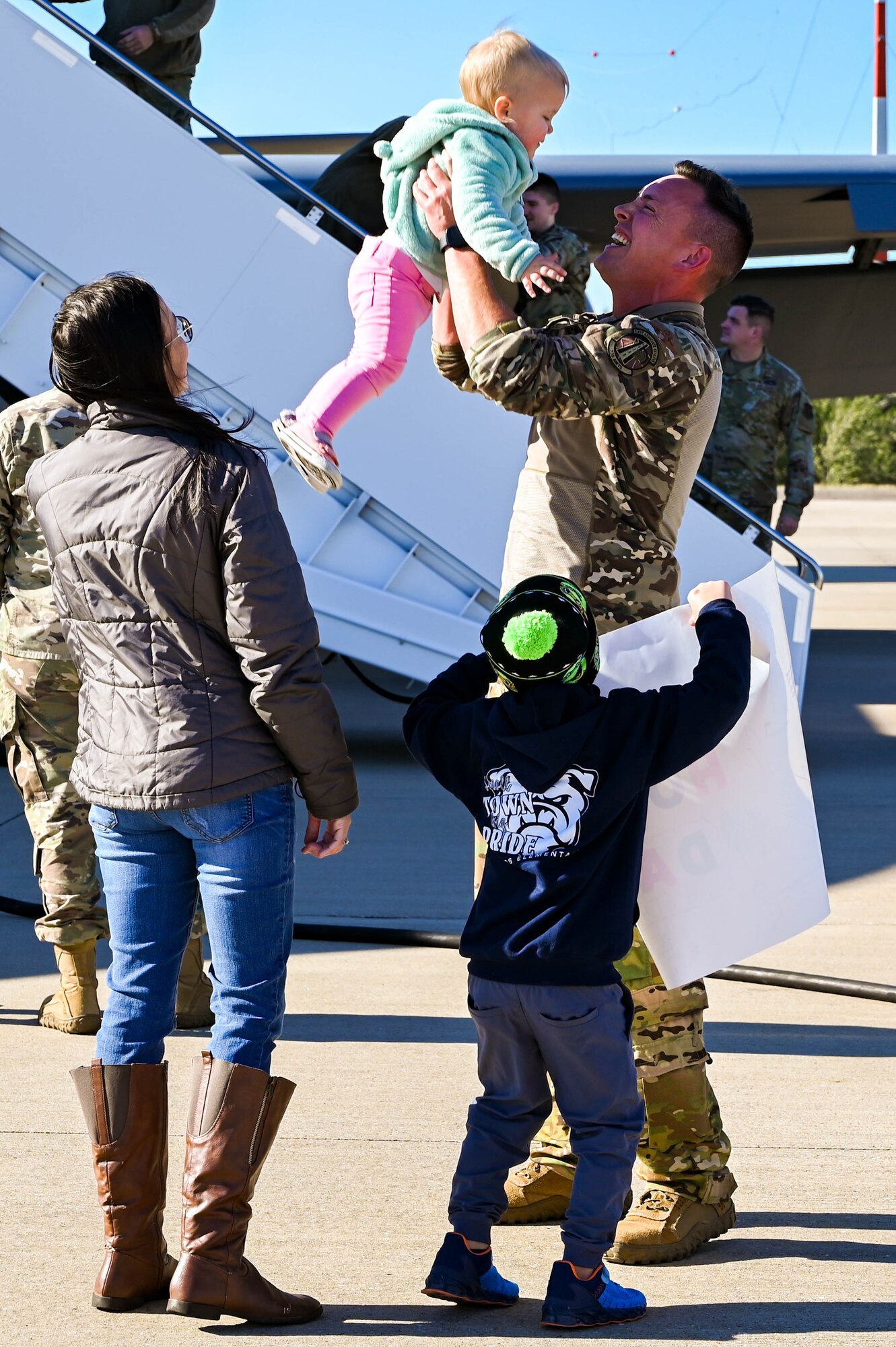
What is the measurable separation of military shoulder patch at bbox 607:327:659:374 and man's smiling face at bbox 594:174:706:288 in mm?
261

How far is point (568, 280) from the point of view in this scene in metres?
7.34

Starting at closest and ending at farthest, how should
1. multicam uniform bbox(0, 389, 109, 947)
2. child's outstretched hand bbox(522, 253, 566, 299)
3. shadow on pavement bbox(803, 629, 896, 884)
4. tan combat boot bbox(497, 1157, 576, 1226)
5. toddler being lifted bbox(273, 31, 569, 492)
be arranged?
child's outstretched hand bbox(522, 253, 566, 299) < toddler being lifted bbox(273, 31, 569, 492) < tan combat boot bbox(497, 1157, 576, 1226) < multicam uniform bbox(0, 389, 109, 947) < shadow on pavement bbox(803, 629, 896, 884)

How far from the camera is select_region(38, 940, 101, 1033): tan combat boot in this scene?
4.55 m

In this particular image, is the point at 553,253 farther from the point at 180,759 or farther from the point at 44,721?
the point at 180,759

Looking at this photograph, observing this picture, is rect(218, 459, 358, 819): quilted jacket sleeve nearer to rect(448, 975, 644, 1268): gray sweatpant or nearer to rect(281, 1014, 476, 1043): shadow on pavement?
rect(448, 975, 644, 1268): gray sweatpant

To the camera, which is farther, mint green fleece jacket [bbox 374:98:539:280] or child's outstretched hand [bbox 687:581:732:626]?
mint green fleece jacket [bbox 374:98:539:280]

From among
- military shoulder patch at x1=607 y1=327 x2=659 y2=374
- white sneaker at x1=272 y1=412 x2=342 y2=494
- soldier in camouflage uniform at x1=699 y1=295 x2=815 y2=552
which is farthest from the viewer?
soldier in camouflage uniform at x1=699 y1=295 x2=815 y2=552

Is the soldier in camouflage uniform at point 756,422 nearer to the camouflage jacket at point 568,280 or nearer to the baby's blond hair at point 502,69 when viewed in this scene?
the camouflage jacket at point 568,280

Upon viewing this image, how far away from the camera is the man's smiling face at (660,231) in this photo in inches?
122

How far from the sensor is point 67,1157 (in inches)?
141

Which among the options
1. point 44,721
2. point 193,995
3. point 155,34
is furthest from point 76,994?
point 155,34

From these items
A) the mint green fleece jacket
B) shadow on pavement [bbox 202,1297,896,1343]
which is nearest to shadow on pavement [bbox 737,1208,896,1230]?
shadow on pavement [bbox 202,1297,896,1343]

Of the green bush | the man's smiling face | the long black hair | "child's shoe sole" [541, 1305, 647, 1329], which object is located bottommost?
"child's shoe sole" [541, 1305, 647, 1329]

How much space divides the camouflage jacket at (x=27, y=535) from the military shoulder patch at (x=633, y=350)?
2047mm
